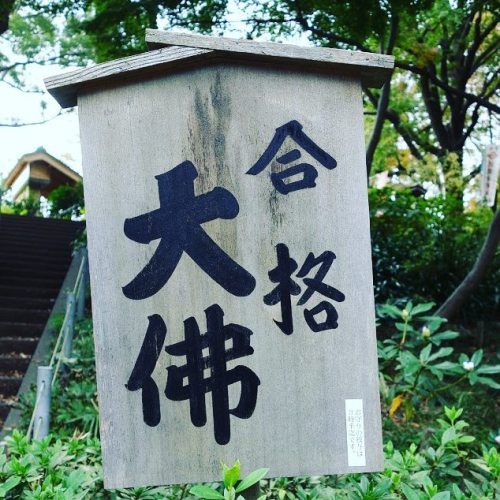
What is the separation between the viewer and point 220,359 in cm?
208

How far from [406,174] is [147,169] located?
13.5m

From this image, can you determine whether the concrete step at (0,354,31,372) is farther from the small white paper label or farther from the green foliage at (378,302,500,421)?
the small white paper label

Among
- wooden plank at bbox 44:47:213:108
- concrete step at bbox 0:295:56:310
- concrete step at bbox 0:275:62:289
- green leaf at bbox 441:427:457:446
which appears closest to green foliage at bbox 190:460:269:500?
green leaf at bbox 441:427:457:446

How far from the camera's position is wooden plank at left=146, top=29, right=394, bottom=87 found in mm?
2146

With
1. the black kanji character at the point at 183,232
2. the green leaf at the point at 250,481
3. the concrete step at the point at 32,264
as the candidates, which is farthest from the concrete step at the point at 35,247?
the green leaf at the point at 250,481

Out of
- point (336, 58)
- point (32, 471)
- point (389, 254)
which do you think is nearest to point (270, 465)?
point (32, 471)

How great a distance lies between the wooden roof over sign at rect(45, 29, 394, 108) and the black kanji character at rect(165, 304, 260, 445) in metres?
0.82

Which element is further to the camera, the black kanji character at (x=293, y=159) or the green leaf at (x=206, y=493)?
the black kanji character at (x=293, y=159)

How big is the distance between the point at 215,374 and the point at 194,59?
1.02m

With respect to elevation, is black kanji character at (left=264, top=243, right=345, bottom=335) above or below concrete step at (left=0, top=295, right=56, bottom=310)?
above

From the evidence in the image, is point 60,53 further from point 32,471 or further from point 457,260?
point 32,471

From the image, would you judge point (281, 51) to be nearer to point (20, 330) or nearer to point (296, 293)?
point (296, 293)

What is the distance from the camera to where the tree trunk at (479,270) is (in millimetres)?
5926

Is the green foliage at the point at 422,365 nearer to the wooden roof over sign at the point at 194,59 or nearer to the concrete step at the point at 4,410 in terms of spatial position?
the wooden roof over sign at the point at 194,59
